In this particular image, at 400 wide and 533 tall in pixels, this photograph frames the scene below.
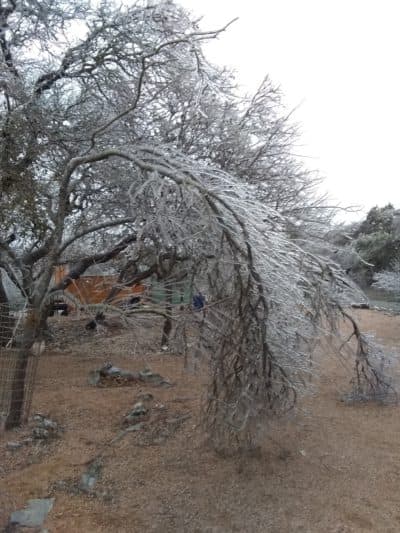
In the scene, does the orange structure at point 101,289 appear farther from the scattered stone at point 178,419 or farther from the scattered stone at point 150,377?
the scattered stone at point 178,419

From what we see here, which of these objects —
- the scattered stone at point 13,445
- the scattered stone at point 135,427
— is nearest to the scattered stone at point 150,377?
the scattered stone at point 135,427

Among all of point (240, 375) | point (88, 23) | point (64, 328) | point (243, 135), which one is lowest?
point (64, 328)

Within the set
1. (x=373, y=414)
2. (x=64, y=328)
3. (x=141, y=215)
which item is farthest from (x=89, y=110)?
(x=64, y=328)

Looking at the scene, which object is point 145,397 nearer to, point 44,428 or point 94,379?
point 94,379

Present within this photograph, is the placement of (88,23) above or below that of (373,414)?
above

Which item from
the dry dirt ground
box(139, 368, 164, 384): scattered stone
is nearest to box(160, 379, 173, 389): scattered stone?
box(139, 368, 164, 384): scattered stone

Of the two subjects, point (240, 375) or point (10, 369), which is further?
point (10, 369)

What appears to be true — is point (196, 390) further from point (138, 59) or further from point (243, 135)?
point (138, 59)

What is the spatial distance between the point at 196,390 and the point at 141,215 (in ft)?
12.2

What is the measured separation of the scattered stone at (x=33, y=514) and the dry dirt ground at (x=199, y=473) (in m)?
0.07

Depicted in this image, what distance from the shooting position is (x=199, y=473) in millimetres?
4789

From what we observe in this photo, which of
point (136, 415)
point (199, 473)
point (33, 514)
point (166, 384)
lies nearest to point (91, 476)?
point (33, 514)

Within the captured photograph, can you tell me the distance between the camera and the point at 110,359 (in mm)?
9961

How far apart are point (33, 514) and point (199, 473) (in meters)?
1.44
